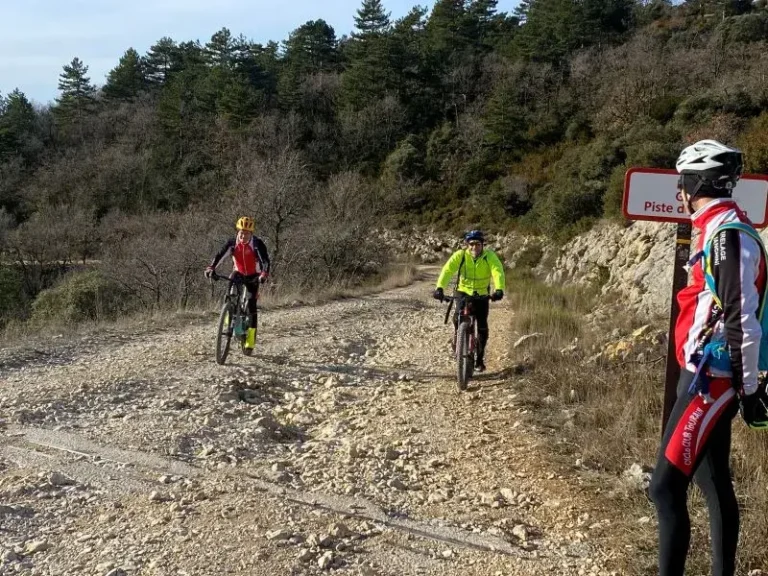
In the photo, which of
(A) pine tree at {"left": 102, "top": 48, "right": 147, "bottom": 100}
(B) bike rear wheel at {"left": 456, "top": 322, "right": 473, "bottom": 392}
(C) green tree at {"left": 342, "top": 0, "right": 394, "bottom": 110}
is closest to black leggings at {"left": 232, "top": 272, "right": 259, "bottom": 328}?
(B) bike rear wheel at {"left": 456, "top": 322, "right": 473, "bottom": 392}

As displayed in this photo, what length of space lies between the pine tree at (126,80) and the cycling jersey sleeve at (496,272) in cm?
5978

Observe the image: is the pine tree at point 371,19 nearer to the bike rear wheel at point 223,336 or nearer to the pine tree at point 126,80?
the pine tree at point 126,80

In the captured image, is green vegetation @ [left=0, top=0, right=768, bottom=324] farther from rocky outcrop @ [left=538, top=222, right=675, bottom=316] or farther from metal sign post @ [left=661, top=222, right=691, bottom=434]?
metal sign post @ [left=661, top=222, right=691, bottom=434]

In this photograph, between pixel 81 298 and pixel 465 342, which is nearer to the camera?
pixel 465 342

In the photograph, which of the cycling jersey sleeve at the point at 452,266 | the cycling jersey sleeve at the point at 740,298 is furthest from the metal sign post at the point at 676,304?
the cycling jersey sleeve at the point at 452,266

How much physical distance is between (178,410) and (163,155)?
46.7 metres

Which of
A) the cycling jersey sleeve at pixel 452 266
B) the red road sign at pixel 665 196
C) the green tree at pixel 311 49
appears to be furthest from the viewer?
the green tree at pixel 311 49

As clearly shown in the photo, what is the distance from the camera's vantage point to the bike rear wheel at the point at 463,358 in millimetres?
6578

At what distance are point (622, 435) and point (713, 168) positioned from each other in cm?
250

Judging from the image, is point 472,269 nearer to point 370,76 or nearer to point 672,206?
point 672,206

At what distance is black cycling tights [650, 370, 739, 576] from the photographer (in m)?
2.45

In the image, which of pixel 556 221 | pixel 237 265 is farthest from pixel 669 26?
pixel 237 265

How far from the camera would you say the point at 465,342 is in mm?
6637

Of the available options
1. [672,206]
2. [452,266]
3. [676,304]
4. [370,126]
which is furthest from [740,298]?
[370,126]
